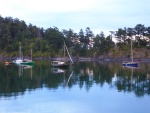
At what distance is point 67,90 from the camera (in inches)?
1706

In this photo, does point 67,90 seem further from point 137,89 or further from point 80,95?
point 137,89

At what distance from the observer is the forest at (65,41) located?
455 ft

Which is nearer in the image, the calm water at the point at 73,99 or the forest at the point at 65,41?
the calm water at the point at 73,99

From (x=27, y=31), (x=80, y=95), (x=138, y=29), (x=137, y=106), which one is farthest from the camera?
(x=27, y=31)

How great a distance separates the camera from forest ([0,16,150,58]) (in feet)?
455

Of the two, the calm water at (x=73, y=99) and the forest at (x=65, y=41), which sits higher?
the forest at (x=65, y=41)

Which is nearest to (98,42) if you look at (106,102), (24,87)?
(24,87)

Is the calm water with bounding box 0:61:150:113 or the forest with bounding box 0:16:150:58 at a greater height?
the forest with bounding box 0:16:150:58

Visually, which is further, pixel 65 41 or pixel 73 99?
pixel 65 41

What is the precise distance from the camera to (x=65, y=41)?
15412cm

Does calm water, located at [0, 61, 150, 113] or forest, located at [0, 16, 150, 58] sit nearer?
calm water, located at [0, 61, 150, 113]

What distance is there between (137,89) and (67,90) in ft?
30.0

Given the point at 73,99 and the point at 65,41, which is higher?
the point at 65,41

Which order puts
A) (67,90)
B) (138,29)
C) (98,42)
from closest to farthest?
(67,90)
(138,29)
(98,42)
